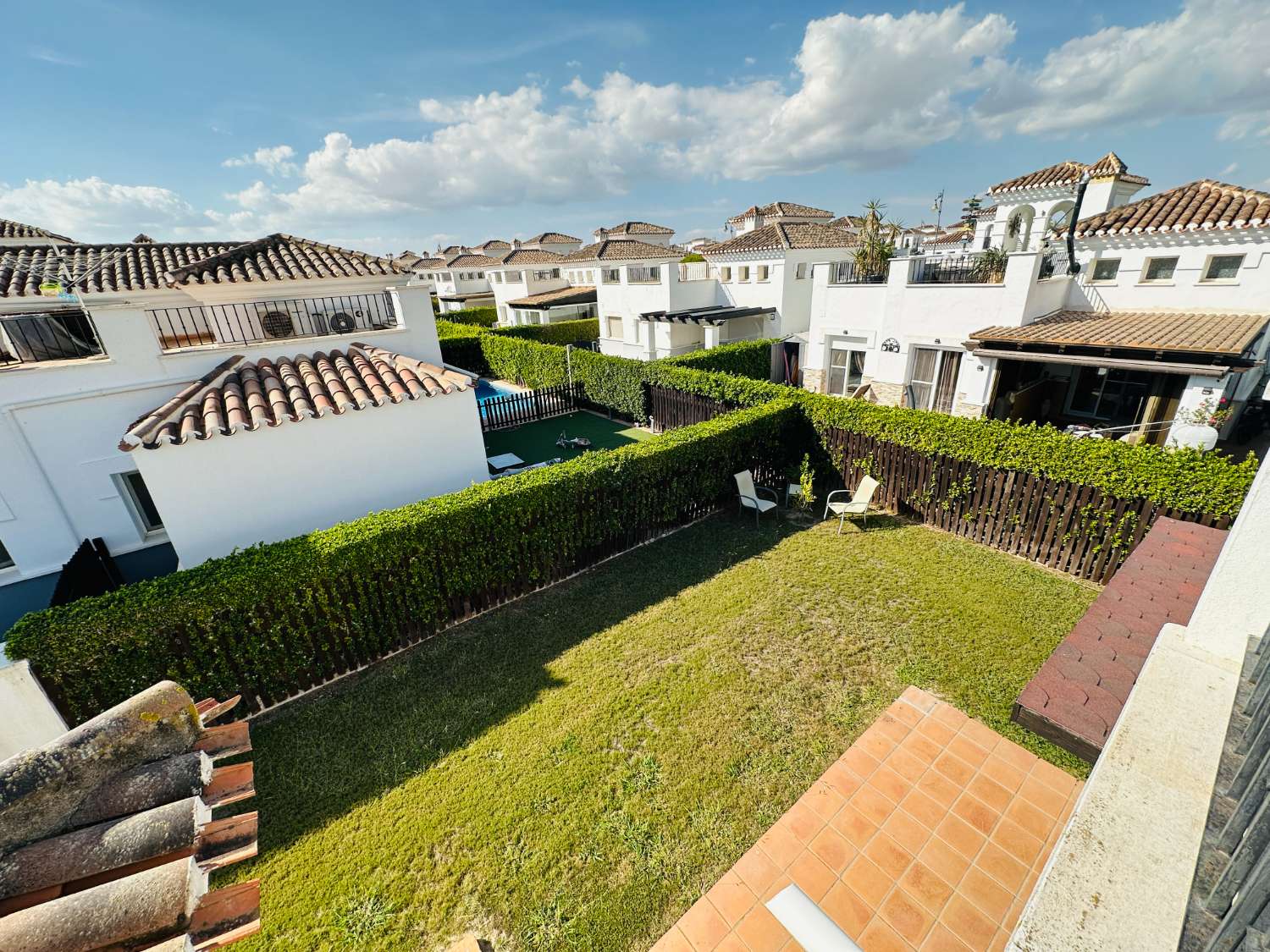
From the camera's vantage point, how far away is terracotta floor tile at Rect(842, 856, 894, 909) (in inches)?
140

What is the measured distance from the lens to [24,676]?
4.23m

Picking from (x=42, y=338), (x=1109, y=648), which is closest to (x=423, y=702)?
(x=1109, y=648)

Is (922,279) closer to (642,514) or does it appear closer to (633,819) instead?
(642,514)

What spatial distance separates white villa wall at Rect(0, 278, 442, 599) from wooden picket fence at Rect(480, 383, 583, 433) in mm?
8435

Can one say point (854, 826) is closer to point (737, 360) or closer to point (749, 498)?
point (749, 498)

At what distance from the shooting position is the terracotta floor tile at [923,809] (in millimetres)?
3994

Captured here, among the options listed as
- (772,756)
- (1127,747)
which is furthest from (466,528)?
(1127,747)

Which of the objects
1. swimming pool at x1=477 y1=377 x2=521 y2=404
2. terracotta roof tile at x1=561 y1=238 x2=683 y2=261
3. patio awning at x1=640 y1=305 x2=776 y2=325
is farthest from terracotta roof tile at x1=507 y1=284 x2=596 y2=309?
swimming pool at x1=477 y1=377 x2=521 y2=404

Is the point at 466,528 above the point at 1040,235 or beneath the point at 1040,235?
beneath

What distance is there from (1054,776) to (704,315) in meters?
19.1

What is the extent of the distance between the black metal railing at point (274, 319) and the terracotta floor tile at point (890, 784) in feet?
36.5

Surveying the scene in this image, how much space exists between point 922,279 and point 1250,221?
6.25 metres

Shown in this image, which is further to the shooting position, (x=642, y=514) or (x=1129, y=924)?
(x=642, y=514)

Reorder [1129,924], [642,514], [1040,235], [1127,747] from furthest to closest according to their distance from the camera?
[1040,235] < [642,514] < [1127,747] < [1129,924]
